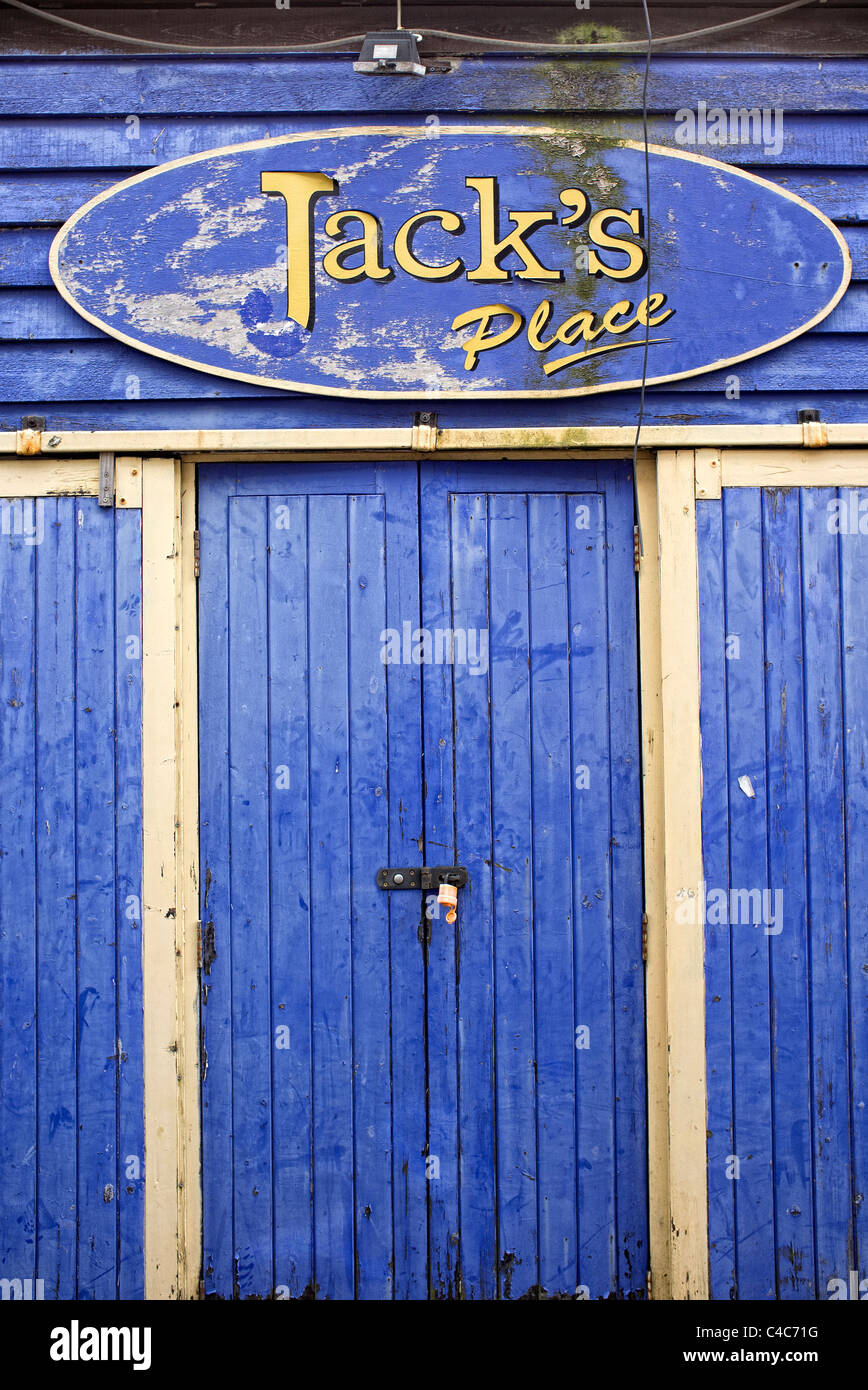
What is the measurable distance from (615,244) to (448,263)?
56 centimetres

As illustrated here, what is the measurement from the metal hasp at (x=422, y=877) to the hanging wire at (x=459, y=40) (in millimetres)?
2733

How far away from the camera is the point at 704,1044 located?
3.11 meters

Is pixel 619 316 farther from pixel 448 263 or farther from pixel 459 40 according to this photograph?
pixel 459 40

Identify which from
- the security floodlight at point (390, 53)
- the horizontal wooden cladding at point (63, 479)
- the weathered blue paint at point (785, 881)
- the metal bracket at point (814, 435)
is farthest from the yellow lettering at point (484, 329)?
the horizontal wooden cladding at point (63, 479)

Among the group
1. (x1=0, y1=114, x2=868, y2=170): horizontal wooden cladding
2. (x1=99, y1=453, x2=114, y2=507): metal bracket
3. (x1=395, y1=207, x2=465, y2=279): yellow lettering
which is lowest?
(x1=99, y1=453, x2=114, y2=507): metal bracket

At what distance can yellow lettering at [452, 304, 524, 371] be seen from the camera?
3170 millimetres

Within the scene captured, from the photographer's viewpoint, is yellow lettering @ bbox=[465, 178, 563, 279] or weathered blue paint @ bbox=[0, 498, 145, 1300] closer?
weathered blue paint @ bbox=[0, 498, 145, 1300]

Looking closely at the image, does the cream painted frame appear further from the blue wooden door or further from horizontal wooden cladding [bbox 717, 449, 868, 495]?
horizontal wooden cladding [bbox 717, 449, 868, 495]

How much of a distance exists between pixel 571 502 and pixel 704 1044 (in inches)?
72.4

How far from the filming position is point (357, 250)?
318cm

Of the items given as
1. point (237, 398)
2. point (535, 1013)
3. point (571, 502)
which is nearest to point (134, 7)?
point (237, 398)

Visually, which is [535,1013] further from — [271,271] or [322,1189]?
[271,271]

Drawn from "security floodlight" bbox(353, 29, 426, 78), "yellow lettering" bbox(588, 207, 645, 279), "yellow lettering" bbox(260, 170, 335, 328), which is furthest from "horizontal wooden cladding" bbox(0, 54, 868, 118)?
"yellow lettering" bbox(588, 207, 645, 279)

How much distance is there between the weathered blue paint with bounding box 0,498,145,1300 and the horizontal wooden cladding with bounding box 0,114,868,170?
1.15 meters
